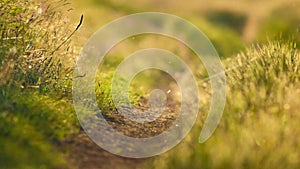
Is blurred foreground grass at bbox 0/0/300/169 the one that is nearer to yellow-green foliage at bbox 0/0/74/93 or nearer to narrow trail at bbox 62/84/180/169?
yellow-green foliage at bbox 0/0/74/93

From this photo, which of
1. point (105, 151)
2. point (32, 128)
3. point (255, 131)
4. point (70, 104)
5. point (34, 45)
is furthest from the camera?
point (34, 45)

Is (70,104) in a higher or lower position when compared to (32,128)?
higher

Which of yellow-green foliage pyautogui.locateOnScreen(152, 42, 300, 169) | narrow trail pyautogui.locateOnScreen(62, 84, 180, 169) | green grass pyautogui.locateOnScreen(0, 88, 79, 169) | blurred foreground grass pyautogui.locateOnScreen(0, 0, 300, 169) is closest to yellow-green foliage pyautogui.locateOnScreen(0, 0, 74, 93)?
blurred foreground grass pyautogui.locateOnScreen(0, 0, 300, 169)

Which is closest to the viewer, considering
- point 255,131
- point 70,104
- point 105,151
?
point 255,131

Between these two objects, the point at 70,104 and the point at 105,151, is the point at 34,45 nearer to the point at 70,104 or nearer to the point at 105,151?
the point at 70,104

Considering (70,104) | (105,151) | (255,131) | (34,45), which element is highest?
(34,45)

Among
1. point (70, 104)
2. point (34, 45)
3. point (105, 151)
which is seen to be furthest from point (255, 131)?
point (34, 45)

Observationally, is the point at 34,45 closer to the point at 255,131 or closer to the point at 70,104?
the point at 70,104

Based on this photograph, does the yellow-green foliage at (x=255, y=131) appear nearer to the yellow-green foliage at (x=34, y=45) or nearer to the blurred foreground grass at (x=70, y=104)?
the blurred foreground grass at (x=70, y=104)

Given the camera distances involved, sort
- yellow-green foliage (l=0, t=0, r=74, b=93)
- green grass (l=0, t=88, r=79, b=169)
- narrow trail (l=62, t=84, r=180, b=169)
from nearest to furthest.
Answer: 1. green grass (l=0, t=88, r=79, b=169)
2. narrow trail (l=62, t=84, r=180, b=169)
3. yellow-green foliage (l=0, t=0, r=74, b=93)

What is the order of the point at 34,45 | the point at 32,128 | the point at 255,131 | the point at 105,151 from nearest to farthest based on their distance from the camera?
the point at 255,131
the point at 32,128
the point at 105,151
the point at 34,45

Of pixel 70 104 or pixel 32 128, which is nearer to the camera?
pixel 32 128

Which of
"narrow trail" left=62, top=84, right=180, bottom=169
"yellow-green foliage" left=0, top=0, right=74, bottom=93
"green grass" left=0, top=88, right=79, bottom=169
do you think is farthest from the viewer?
"yellow-green foliage" left=0, top=0, right=74, bottom=93

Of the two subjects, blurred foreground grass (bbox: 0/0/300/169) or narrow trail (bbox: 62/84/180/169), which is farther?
narrow trail (bbox: 62/84/180/169)
